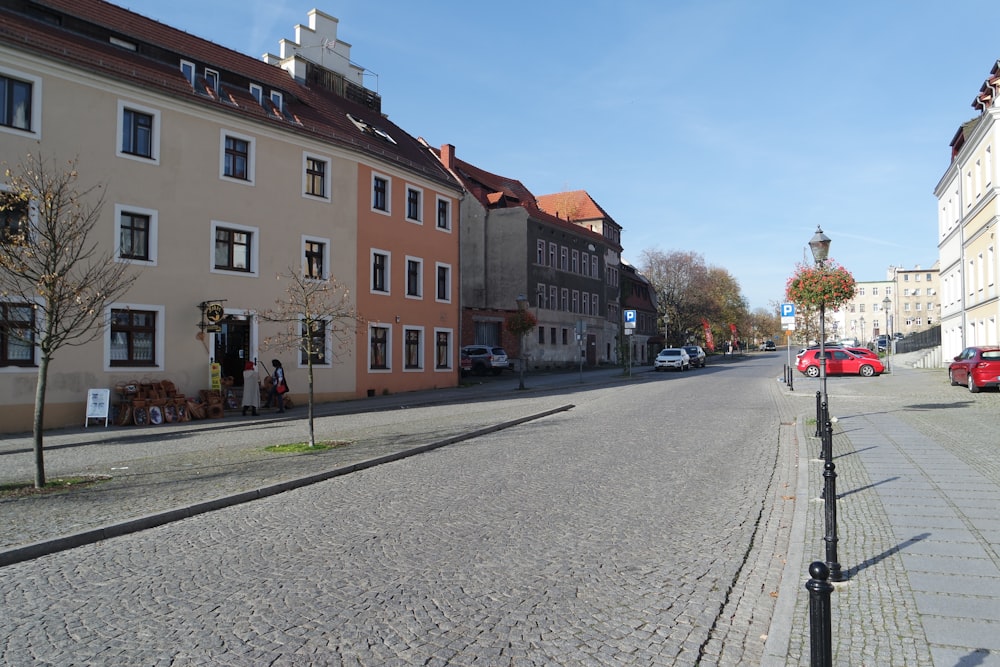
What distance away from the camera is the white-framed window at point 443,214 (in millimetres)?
32156

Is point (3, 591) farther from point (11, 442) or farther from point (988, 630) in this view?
point (11, 442)

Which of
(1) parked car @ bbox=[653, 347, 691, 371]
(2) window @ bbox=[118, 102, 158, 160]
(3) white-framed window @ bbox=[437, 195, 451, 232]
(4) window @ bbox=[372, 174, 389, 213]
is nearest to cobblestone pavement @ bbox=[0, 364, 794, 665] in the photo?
(2) window @ bbox=[118, 102, 158, 160]

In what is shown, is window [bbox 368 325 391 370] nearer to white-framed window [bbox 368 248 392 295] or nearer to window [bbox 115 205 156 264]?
white-framed window [bbox 368 248 392 295]

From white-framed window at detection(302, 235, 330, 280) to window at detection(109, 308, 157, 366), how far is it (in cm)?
579

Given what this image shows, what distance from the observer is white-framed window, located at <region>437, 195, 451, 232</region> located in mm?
32156

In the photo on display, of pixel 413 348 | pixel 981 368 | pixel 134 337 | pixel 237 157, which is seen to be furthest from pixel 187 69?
pixel 981 368

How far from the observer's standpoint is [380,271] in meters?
28.5

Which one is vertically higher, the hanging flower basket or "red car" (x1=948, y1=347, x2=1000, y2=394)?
the hanging flower basket

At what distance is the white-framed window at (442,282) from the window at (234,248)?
9992mm

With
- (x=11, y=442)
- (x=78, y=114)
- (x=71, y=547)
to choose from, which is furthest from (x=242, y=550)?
(x=78, y=114)

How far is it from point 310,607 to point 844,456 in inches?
376

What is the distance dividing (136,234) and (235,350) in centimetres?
497

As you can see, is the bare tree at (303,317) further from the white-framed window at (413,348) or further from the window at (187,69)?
the window at (187,69)

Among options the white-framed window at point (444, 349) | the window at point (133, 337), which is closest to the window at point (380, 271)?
the white-framed window at point (444, 349)
